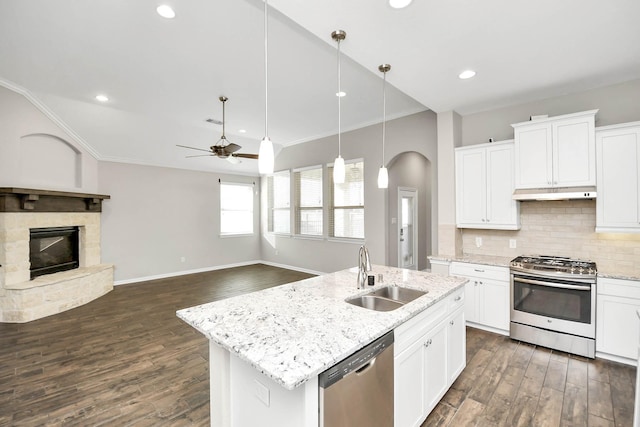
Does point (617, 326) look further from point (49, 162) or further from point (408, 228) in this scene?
point (49, 162)

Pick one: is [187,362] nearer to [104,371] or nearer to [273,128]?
[104,371]

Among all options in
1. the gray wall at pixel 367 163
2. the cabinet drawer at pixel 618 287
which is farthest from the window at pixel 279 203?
the cabinet drawer at pixel 618 287

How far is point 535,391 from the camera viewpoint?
235cm

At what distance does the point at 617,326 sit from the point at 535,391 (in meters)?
1.21

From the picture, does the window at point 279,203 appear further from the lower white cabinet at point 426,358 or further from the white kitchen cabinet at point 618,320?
the white kitchen cabinet at point 618,320

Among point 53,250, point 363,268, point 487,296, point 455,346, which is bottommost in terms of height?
point 455,346

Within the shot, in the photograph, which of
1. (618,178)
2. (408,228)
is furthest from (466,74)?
(408,228)

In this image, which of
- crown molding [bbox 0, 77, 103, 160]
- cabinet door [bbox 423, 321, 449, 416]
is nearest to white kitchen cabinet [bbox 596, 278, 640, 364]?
cabinet door [bbox 423, 321, 449, 416]

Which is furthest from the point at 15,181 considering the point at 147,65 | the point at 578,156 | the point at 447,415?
the point at 578,156

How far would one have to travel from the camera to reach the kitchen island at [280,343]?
116 cm

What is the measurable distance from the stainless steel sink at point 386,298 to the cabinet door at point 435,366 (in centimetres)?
28

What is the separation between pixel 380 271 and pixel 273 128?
162 inches

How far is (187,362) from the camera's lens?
286 cm

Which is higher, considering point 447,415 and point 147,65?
point 147,65
